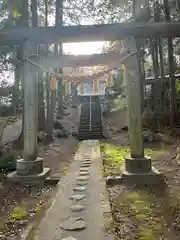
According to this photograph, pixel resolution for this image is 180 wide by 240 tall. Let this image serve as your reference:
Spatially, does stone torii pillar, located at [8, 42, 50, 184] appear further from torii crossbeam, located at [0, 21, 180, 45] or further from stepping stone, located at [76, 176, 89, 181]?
stepping stone, located at [76, 176, 89, 181]

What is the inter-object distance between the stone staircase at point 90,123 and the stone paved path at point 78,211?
423 inches

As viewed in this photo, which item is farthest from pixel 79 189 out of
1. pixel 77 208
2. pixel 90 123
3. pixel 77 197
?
pixel 90 123

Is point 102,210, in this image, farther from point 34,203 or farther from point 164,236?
point 34,203

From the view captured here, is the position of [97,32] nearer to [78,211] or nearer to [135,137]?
[135,137]

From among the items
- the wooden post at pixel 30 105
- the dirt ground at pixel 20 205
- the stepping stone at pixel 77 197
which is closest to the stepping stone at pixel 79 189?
the stepping stone at pixel 77 197

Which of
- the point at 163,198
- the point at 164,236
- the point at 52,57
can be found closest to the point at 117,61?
the point at 52,57

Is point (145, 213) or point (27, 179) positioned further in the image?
point (27, 179)

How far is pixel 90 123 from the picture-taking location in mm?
20000

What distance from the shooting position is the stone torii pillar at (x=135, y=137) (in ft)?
21.5

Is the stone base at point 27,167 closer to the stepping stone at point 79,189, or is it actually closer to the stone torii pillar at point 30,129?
the stone torii pillar at point 30,129

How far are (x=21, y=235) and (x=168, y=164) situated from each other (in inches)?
244

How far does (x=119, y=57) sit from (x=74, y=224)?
4.45 m

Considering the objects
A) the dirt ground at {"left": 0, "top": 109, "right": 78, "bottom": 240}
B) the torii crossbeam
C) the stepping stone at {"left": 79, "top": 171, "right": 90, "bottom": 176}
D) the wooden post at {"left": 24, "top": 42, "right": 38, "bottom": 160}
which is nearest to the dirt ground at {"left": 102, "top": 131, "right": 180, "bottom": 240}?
the stepping stone at {"left": 79, "top": 171, "right": 90, "bottom": 176}

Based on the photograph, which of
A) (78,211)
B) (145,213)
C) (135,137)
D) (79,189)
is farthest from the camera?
(135,137)
